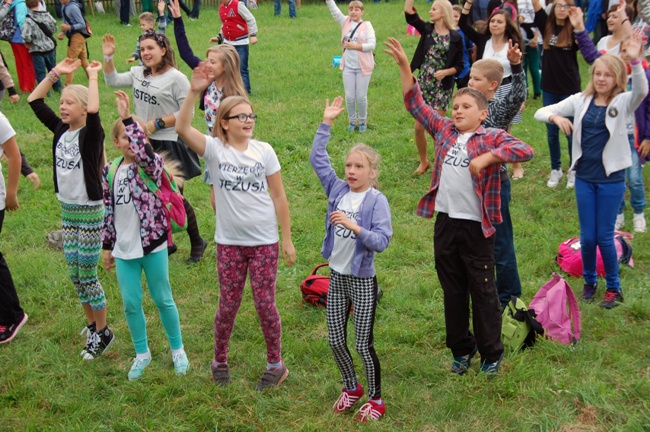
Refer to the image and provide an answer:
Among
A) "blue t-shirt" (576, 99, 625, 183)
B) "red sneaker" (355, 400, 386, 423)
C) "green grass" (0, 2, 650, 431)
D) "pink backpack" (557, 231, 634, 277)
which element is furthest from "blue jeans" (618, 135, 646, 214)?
"red sneaker" (355, 400, 386, 423)

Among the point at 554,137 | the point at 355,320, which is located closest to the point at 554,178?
the point at 554,137

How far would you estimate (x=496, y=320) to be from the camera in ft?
15.2

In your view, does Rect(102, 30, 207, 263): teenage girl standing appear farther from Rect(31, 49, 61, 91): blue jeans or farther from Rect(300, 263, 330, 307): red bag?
Rect(31, 49, 61, 91): blue jeans

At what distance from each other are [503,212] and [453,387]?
4.38ft

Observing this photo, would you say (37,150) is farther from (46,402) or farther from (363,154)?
(363,154)

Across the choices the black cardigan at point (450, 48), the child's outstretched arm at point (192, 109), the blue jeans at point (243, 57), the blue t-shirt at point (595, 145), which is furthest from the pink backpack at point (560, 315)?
the blue jeans at point (243, 57)

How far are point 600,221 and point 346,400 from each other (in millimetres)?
2696

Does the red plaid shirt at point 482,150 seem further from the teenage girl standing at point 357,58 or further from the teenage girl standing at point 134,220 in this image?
the teenage girl standing at point 357,58

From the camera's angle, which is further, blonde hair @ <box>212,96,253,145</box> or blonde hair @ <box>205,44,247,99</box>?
blonde hair @ <box>205,44,247,99</box>

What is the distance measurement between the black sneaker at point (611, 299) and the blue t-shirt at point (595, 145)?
37.9 inches

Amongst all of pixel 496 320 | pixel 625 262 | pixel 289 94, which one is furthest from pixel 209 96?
pixel 289 94

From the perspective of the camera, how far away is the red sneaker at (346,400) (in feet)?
14.8

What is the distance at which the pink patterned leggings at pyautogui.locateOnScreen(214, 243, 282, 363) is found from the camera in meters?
4.55

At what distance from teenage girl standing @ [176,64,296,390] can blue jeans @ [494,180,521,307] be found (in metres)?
1.64
